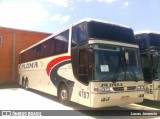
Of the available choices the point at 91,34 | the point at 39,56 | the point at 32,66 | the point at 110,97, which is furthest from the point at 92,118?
the point at 32,66

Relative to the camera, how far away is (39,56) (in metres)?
13.2

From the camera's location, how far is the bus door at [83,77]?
7.22m

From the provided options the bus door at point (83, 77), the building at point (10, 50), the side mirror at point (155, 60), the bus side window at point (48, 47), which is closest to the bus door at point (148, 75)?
the side mirror at point (155, 60)

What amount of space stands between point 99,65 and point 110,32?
63.3 inches

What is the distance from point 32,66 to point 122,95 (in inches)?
350

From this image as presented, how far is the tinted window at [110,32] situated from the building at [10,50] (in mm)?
16513

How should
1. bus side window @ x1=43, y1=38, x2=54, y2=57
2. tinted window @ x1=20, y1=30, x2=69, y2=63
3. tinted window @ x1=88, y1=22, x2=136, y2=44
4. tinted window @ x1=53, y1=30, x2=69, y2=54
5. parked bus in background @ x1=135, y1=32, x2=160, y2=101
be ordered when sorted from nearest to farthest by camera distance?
tinted window @ x1=88, y1=22, x2=136, y2=44, parked bus in background @ x1=135, y1=32, x2=160, y2=101, tinted window @ x1=53, y1=30, x2=69, y2=54, tinted window @ x1=20, y1=30, x2=69, y2=63, bus side window @ x1=43, y1=38, x2=54, y2=57

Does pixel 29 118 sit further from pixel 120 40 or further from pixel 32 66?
pixel 32 66

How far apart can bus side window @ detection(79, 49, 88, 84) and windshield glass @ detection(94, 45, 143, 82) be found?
0.48 meters

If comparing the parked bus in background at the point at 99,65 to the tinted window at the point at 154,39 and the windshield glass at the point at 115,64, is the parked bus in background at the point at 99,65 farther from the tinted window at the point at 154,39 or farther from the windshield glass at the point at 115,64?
the tinted window at the point at 154,39

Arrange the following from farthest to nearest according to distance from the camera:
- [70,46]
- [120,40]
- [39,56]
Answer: [39,56] → [70,46] → [120,40]

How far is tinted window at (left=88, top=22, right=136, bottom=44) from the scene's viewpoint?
24.8ft

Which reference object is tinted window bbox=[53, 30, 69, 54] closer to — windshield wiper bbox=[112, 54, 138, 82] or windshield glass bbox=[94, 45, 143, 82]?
windshield glass bbox=[94, 45, 143, 82]

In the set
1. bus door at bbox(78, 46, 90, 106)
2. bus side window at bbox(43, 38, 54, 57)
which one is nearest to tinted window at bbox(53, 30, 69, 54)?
bus side window at bbox(43, 38, 54, 57)
